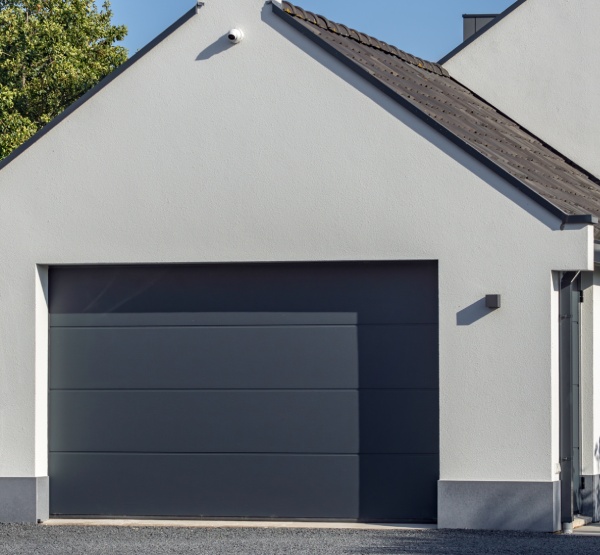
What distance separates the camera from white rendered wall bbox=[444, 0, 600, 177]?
15477 millimetres

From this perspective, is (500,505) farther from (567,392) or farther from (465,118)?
(465,118)

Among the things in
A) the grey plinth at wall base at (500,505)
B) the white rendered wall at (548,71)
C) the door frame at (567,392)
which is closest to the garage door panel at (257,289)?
the door frame at (567,392)

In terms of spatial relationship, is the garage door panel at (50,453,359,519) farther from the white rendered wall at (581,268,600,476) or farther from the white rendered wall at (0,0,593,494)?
the white rendered wall at (581,268,600,476)

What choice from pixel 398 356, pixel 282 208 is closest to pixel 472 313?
pixel 398 356

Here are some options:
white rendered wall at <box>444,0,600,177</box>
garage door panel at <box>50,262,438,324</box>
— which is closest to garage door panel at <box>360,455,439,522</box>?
garage door panel at <box>50,262,438,324</box>

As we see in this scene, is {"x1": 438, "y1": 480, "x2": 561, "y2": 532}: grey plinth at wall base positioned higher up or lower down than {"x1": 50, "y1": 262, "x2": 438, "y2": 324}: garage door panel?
lower down

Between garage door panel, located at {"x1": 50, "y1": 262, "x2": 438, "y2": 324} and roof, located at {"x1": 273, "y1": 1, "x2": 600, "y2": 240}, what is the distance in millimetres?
1231

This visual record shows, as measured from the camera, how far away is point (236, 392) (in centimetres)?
1219

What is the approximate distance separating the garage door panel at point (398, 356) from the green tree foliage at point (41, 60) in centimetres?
1738

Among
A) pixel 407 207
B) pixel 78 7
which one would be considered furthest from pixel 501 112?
pixel 78 7

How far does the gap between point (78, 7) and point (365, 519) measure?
21074 millimetres

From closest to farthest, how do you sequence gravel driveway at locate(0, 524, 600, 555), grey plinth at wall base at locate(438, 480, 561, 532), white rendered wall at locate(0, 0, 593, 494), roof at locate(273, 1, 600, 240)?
gravel driveway at locate(0, 524, 600, 555), grey plinth at wall base at locate(438, 480, 561, 532), white rendered wall at locate(0, 0, 593, 494), roof at locate(273, 1, 600, 240)

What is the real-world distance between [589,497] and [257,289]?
3.95 meters

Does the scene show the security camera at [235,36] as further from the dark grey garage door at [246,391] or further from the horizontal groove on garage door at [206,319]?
the horizontal groove on garage door at [206,319]
